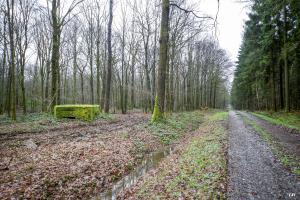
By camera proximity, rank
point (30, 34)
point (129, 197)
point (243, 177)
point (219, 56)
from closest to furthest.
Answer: point (129, 197) → point (243, 177) → point (30, 34) → point (219, 56)

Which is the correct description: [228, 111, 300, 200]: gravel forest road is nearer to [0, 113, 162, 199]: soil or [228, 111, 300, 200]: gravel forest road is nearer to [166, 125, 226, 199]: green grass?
[166, 125, 226, 199]: green grass

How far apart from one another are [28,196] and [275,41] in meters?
26.5

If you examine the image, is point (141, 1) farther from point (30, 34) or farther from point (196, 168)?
point (196, 168)

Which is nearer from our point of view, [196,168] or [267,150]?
[196,168]

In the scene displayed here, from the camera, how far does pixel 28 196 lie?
4.66m

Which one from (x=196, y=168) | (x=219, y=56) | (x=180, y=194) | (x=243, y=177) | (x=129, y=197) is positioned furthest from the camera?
(x=219, y=56)

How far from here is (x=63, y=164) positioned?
6352mm

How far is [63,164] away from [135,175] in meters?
2.33

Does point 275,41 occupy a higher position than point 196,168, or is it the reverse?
point 275,41

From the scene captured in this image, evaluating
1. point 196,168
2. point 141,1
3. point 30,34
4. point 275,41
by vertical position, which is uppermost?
point 141,1

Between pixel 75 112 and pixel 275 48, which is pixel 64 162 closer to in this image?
pixel 75 112

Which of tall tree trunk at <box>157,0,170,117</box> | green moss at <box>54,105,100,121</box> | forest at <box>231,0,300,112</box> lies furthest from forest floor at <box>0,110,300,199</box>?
forest at <box>231,0,300,112</box>

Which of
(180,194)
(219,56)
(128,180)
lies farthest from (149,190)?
(219,56)

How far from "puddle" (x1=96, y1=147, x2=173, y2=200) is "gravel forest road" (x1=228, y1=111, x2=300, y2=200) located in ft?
9.02
